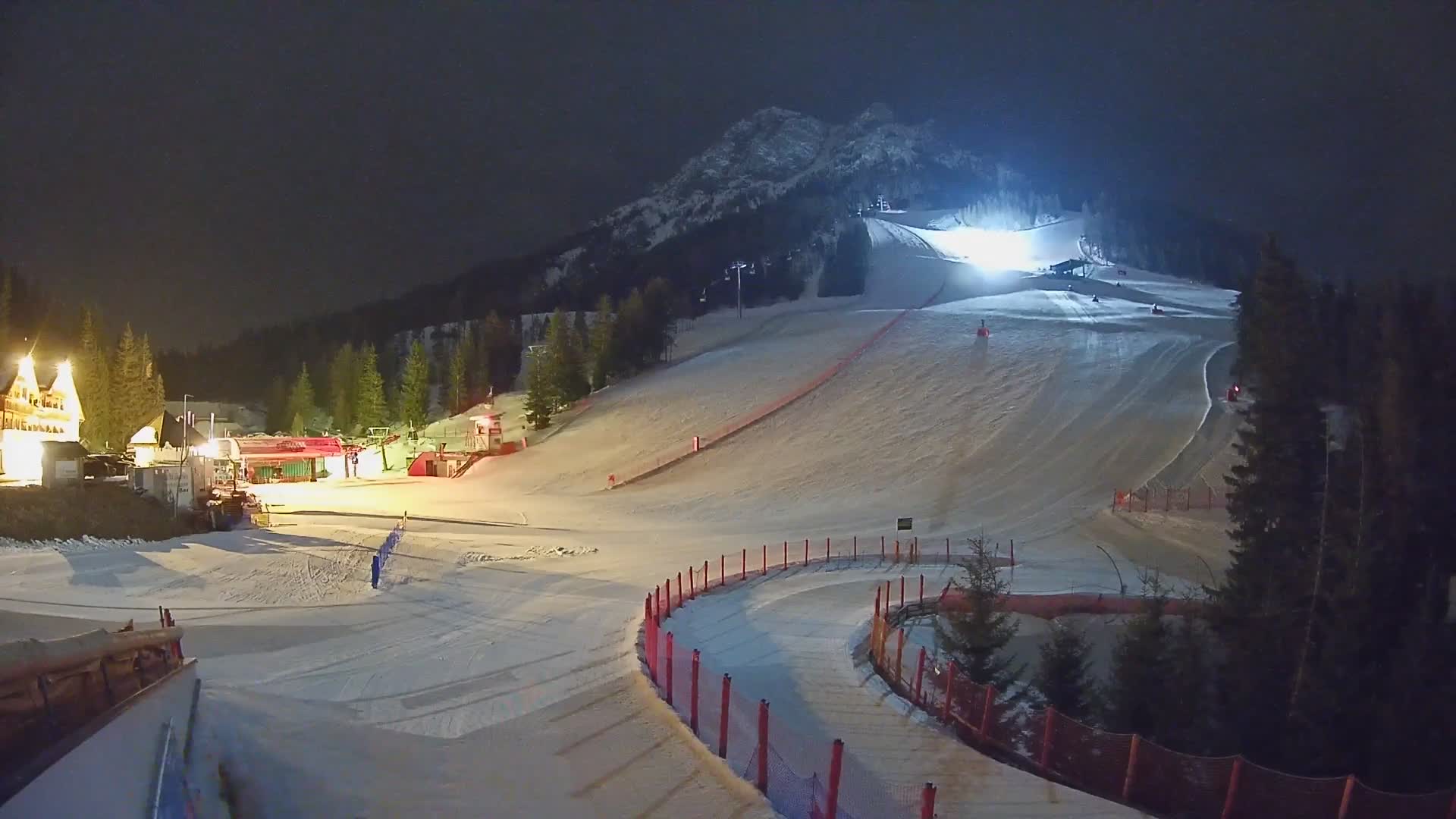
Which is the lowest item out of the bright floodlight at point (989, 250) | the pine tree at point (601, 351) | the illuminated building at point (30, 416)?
the illuminated building at point (30, 416)

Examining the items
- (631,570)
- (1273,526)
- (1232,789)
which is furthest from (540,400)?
(1232,789)

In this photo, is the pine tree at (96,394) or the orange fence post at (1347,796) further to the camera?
the pine tree at (96,394)

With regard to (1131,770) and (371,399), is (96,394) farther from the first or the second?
(1131,770)

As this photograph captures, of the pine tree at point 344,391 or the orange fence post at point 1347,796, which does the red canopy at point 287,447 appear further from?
the orange fence post at point 1347,796

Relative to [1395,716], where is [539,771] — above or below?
above

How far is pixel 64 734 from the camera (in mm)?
4465

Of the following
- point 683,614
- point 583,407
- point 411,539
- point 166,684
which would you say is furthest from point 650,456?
point 166,684

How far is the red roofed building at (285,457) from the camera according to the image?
5634cm

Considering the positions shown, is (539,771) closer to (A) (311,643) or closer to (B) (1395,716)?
(A) (311,643)

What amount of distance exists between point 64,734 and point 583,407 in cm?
6343

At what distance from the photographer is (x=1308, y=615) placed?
19.1 m

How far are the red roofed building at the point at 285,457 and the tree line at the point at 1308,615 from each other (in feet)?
155

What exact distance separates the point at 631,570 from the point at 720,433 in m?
28.4

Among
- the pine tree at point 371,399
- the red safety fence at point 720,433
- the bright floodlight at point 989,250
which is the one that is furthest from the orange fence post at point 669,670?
the bright floodlight at point 989,250
